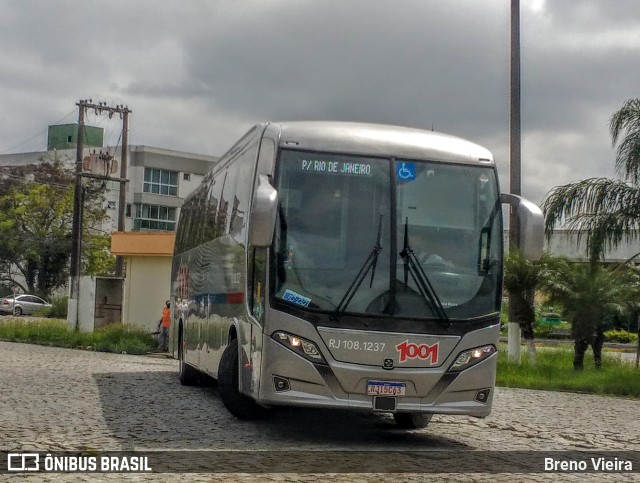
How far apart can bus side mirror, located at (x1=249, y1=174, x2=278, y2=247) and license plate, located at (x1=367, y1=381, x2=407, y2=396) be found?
72.7 inches

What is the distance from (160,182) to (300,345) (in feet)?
280

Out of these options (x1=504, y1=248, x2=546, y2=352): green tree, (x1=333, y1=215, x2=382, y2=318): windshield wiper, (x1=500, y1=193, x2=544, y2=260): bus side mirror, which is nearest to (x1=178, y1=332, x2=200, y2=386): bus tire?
(x1=333, y1=215, x2=382, y2=318): windshield wiper

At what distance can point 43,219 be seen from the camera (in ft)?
231

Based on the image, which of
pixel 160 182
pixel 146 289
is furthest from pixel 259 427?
pixel 160 182

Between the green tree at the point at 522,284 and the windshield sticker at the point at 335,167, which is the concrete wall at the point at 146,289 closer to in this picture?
the green tree at the point at 522,284

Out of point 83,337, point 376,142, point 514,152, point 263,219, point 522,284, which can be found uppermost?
point 514,152

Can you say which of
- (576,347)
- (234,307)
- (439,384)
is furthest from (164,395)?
(576,347)

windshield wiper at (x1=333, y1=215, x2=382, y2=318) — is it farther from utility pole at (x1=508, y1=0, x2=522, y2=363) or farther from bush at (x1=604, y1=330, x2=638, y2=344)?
bush at (x1=604, y1=330, x2=638, y2=344)

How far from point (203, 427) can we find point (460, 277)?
3484mm

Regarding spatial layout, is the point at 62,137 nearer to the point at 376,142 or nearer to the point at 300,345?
the point at 376,142

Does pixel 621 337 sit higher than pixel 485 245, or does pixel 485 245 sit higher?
pixel 485 245

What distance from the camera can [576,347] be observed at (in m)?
24.0

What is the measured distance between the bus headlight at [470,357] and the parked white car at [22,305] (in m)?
57.5

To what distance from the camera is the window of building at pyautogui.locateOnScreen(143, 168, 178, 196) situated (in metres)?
94.4
